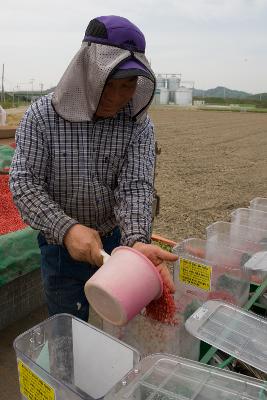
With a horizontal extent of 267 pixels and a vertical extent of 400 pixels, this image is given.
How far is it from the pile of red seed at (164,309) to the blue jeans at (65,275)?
17.1 inches

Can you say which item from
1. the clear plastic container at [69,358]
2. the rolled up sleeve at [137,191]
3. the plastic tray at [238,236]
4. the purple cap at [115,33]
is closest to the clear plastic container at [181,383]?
the clear plastic container at [69,358]

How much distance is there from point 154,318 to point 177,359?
0.29 m

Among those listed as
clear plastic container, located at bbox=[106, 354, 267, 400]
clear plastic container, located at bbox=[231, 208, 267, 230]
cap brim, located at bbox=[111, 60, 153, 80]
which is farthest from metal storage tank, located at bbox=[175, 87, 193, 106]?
clear plastic container, located at bbox=[106, 354, 267, 400]

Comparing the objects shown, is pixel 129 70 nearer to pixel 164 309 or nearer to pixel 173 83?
pixel 164 309

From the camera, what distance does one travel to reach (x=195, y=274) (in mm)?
1646

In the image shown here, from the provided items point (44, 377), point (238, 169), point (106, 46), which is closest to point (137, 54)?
point (106, 46)

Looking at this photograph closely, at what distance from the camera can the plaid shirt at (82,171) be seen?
4.22ft

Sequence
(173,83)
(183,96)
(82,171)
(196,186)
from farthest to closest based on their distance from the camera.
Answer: (173,83), (183,96), (196,186), (82,171)

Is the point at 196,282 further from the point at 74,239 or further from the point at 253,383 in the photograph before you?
the point at 253,383

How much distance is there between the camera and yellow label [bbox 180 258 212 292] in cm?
161

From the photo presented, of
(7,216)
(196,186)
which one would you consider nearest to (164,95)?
(196,186)

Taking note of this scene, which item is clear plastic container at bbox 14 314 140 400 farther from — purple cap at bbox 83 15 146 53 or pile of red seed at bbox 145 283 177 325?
purple cap at bbox 83 15 146 53

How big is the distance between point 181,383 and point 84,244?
1.46 ft

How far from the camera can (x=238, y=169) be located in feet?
27.7
